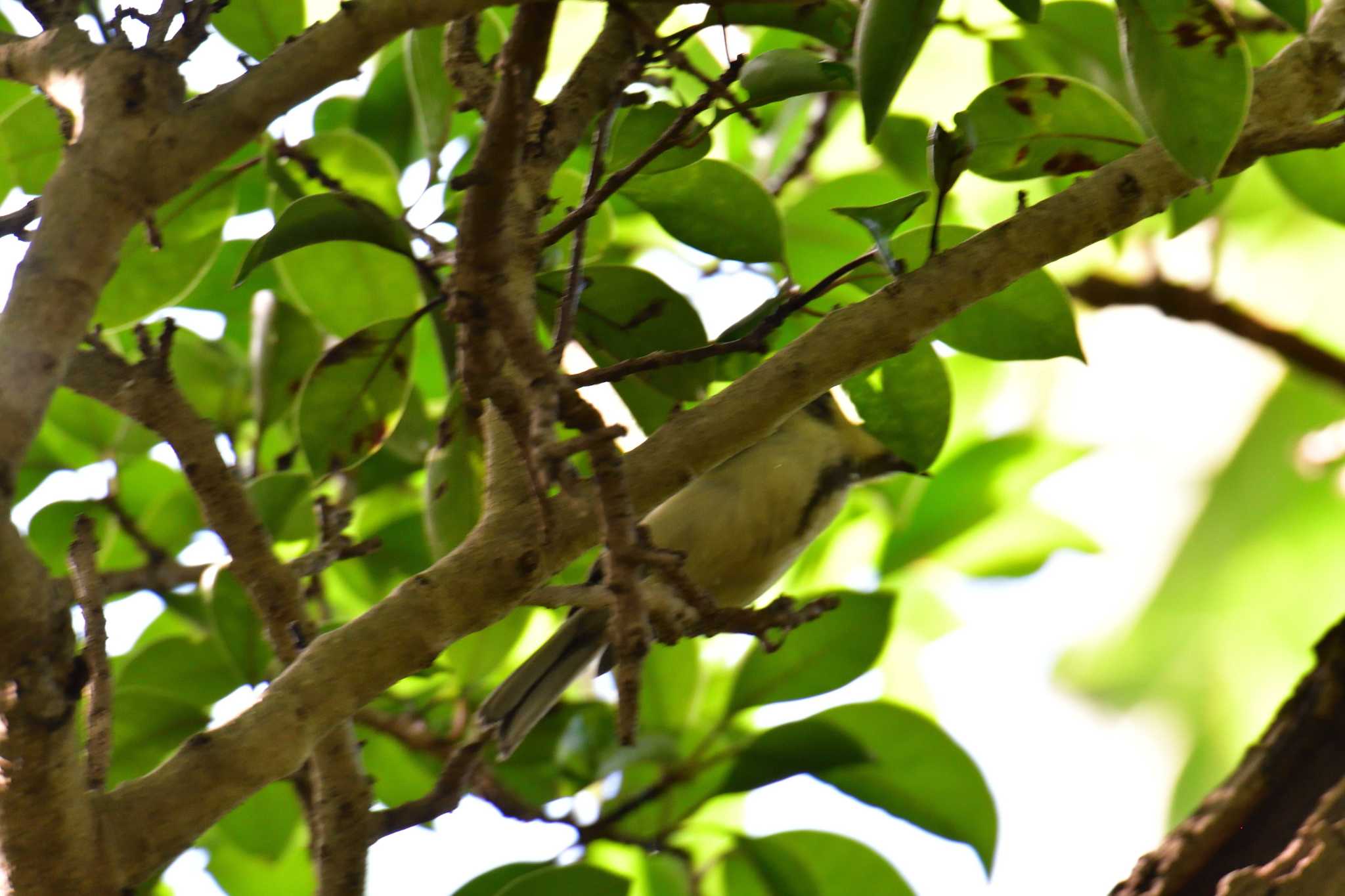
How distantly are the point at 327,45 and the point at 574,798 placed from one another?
0.81 m

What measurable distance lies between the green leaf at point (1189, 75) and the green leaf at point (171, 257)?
2.25 feet

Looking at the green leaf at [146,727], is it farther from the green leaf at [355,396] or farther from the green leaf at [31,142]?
the green leaf at [31,142]

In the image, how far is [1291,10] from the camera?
2.14 ft

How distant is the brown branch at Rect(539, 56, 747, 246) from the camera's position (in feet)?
2.18

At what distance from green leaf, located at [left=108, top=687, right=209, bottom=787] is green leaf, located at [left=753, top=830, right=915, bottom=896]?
51cm

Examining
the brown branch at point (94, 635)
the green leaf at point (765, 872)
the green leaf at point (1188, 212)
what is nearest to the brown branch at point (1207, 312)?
the green leaf at point (1188, 212)

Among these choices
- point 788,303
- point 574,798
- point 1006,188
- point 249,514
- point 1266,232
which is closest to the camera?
point 788,303

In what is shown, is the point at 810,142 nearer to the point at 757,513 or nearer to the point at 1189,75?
the point at 757,513

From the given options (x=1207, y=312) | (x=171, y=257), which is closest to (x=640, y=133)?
(x=171, y=257)

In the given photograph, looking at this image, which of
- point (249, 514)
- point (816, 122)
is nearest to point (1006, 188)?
point (816, 122)

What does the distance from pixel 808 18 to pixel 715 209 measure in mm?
135

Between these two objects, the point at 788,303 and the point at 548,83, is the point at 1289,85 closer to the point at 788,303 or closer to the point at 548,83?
the point at 788,303

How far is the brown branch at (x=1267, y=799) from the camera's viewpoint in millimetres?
1051

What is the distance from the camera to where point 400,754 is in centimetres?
123
